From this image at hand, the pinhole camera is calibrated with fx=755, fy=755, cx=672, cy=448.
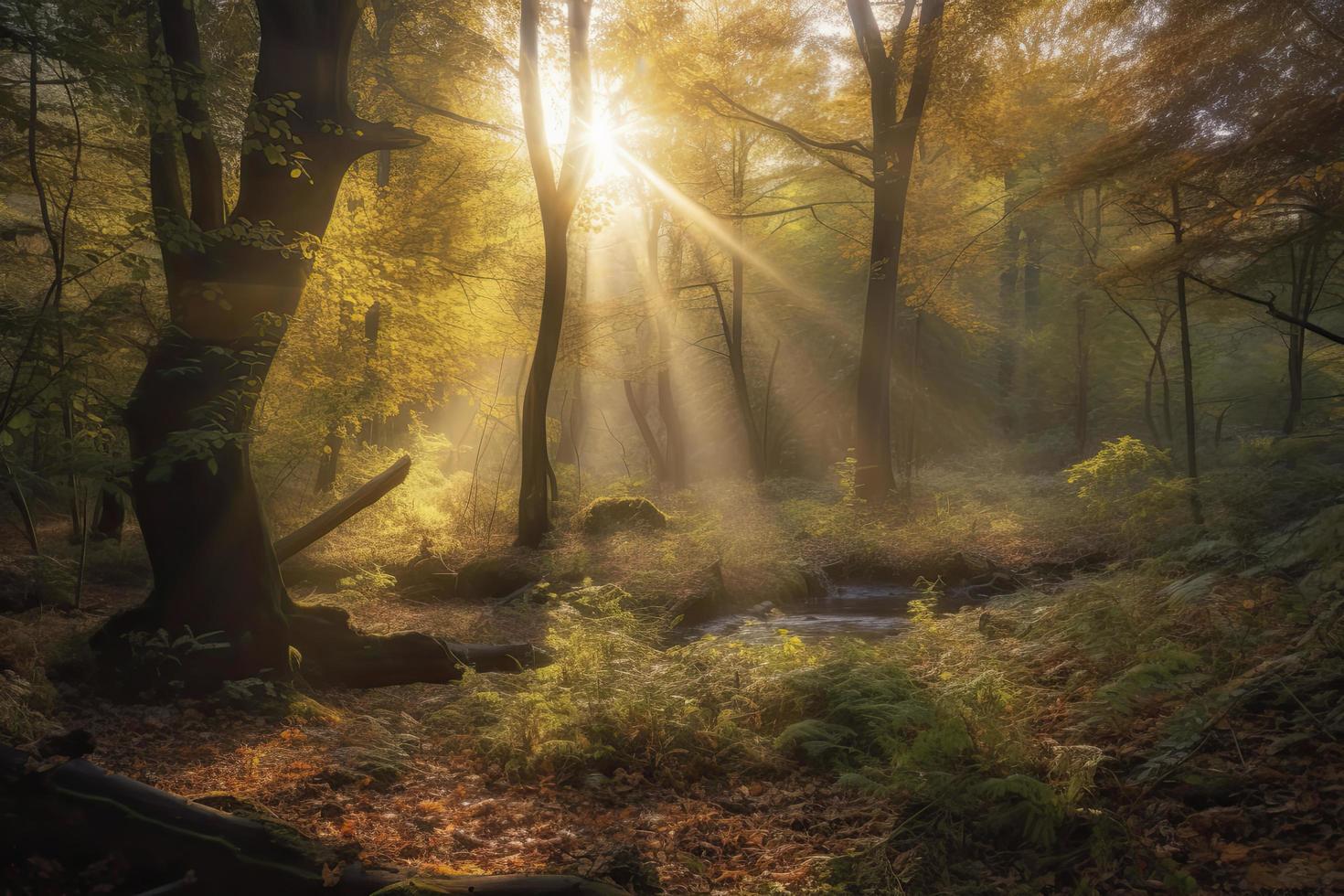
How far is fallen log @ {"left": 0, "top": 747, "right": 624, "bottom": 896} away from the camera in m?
2.78

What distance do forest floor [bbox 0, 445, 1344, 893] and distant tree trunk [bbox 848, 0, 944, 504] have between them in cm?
766

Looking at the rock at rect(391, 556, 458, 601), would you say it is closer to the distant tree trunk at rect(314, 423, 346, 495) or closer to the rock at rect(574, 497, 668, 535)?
the rock at rect(574, 497, 668, 535)

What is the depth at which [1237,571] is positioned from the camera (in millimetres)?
6168

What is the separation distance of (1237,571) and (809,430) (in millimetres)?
19631

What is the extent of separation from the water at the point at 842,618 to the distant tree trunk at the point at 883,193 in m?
3.28

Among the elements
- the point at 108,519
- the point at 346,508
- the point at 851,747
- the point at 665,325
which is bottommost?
the point at 851,747

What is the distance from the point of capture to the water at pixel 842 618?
31.0 feet

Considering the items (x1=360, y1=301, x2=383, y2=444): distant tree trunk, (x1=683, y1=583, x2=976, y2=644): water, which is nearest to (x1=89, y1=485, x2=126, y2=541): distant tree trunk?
(x1=360, y1=301, x2=383, y2=444): distant tree trunk

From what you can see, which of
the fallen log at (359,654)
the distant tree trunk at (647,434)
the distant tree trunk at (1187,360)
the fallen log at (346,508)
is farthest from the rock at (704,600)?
the distant tree trunk at (647,434)

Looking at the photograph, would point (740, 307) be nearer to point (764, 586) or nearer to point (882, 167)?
point (882, 167)

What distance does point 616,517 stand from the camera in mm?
14844

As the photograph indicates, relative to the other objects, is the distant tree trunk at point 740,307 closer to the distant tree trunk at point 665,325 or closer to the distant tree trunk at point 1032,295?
the distant tree trunk at point 665,325

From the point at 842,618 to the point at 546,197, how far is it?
334 inches

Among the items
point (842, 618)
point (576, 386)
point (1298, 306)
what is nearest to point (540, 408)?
point (842, 618)
